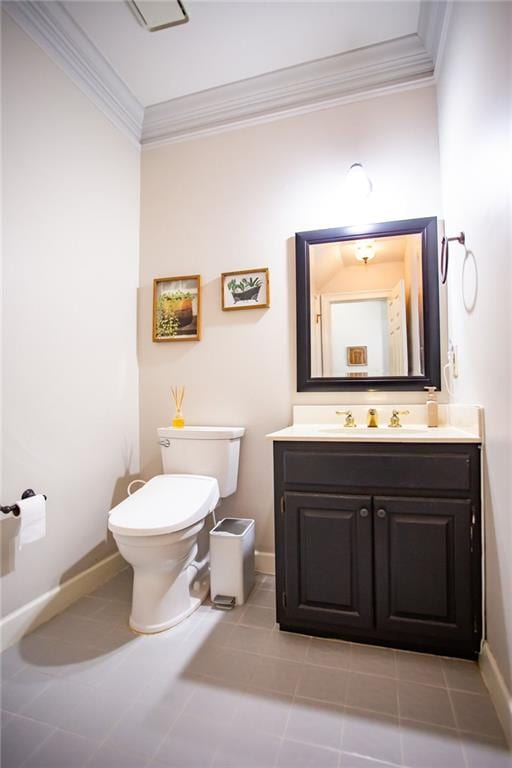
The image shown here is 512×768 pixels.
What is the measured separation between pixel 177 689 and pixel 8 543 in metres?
0.83

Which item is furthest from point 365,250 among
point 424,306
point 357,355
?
point 357,355

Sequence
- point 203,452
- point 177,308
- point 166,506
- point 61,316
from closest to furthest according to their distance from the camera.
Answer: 1. point 166,506
2. point 61,316
3. point 203,452
4. point 177,308

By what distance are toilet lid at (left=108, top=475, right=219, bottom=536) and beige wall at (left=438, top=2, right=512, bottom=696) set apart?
107cm

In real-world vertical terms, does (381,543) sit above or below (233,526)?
above

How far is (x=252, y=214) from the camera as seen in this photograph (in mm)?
2135

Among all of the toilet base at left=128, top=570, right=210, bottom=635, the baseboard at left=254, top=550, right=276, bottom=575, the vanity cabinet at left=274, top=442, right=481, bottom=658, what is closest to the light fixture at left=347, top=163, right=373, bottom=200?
the vanity cabinet at left=274, top=442, right=481, bottom=658

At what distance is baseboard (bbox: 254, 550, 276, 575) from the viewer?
2.02 meters

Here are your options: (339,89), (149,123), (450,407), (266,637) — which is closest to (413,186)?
(339,89)

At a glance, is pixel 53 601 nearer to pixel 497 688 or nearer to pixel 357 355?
pixel 497 688

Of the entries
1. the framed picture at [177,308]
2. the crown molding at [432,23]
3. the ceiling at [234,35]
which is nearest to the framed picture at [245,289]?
the framed picture at [177,308]

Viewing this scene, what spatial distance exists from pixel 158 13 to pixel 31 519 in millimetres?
2210

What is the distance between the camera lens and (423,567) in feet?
4.39

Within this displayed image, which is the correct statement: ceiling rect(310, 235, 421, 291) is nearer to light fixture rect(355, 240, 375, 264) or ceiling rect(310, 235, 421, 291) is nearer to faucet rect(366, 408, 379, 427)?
light fixture rect(355, 240, 375, 264)

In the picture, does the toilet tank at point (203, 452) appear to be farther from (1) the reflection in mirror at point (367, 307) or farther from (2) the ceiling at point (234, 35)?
(2) the ceiling at point (234, 35)
